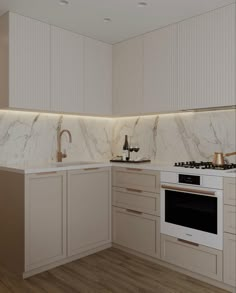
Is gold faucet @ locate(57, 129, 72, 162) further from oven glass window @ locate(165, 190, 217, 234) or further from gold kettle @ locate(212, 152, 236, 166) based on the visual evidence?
gold kettle @ locate(212, 152, 236, 166)

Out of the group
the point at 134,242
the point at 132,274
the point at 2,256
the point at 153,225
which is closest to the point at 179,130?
the point at 153,225

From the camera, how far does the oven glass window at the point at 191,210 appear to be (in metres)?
2.49

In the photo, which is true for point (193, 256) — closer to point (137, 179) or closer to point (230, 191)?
point (230, 191)

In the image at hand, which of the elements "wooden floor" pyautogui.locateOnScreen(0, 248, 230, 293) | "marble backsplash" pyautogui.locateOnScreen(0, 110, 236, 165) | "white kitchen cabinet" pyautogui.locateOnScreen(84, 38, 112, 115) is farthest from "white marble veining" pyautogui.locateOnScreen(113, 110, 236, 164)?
"wooden floor" pyautogui.locateOnScreen(0, 248, 230, 293)

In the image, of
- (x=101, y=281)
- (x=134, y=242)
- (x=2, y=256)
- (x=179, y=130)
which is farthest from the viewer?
(x=179, y=130)

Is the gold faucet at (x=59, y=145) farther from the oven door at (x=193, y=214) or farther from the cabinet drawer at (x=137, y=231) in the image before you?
the oven door at (x=193, y=214)

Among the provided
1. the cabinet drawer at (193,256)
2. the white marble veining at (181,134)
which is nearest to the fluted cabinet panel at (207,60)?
the white marble veining at (181,134)

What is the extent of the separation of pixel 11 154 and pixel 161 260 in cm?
190

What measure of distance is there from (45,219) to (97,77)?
1.81 m

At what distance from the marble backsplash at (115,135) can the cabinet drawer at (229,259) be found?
0.85 m

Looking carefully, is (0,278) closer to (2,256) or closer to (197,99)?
(2,256)

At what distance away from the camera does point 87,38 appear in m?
3.46

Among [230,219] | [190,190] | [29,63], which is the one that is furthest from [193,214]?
[29,63]

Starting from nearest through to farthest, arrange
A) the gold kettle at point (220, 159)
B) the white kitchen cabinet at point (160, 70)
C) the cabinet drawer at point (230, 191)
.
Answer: the cabinet drawer at point (230, 191)
the gold kettle at point (220, 159)
the white kitchen cabinet at point (160, 70)
